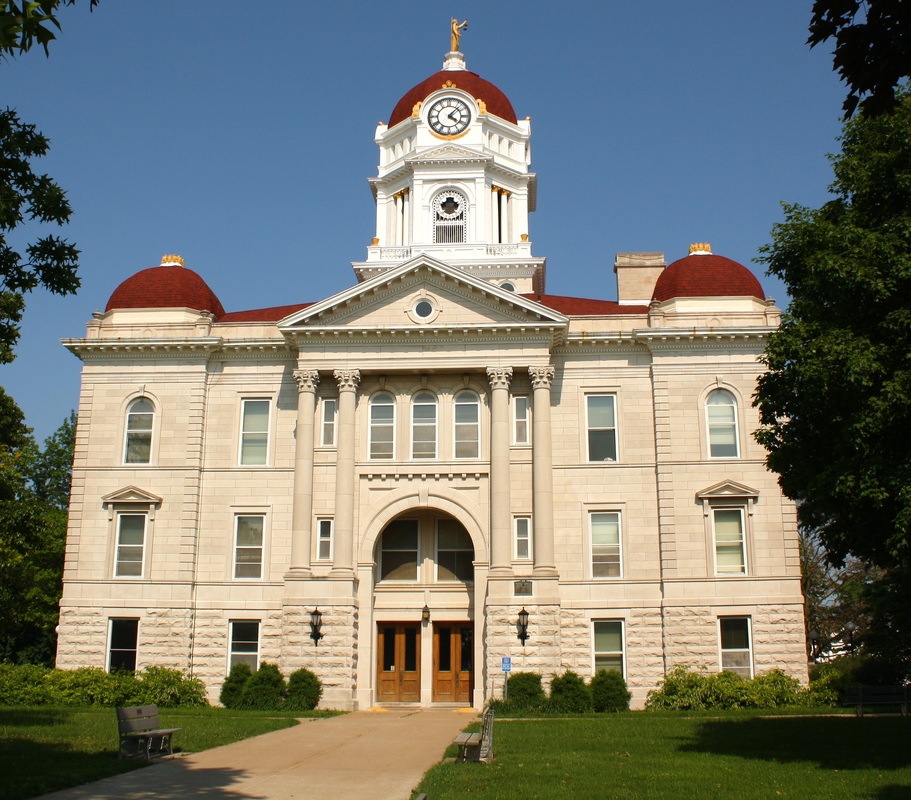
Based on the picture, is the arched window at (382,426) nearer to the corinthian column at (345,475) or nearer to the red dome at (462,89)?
the corinthian column at (345,475)

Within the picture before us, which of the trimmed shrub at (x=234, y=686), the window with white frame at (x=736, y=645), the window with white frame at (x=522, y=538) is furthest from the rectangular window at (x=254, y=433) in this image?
the window with white frame at (x=736, y=645)

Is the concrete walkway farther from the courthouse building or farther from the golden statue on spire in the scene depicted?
the golden statue on spire

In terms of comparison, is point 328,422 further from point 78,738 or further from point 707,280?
point 78,738

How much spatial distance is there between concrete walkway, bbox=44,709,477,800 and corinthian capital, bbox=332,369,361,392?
11894 mm

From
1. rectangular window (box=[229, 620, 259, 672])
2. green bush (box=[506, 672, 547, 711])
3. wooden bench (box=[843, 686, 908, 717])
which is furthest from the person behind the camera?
rectangular window (box=[229, 620, 259, 672])

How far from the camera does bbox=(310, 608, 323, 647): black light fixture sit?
1302 inches

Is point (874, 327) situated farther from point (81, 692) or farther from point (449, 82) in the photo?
point (449, 82)

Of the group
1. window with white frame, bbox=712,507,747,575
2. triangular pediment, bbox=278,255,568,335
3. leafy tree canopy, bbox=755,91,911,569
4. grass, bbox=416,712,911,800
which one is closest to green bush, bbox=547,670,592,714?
grass, bbox=416,712,911,800

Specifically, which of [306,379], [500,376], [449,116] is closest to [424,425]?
[500,376]

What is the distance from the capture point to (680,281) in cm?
3725

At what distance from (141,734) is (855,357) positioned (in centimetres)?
1408

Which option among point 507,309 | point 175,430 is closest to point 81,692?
point 175,430

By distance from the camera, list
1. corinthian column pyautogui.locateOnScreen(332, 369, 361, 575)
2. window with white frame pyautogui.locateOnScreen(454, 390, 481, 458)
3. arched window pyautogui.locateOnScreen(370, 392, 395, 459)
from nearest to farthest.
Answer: corinthian column pyautogui.locateOnScreen(332, 369, 361, 575)
window with white frame pyautogui.locateOnScreen(454, 390, 481, 458)
arched window pyautogui.locateOnScreen(370, 392, 395, 459)

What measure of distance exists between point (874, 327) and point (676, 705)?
16678 mm
